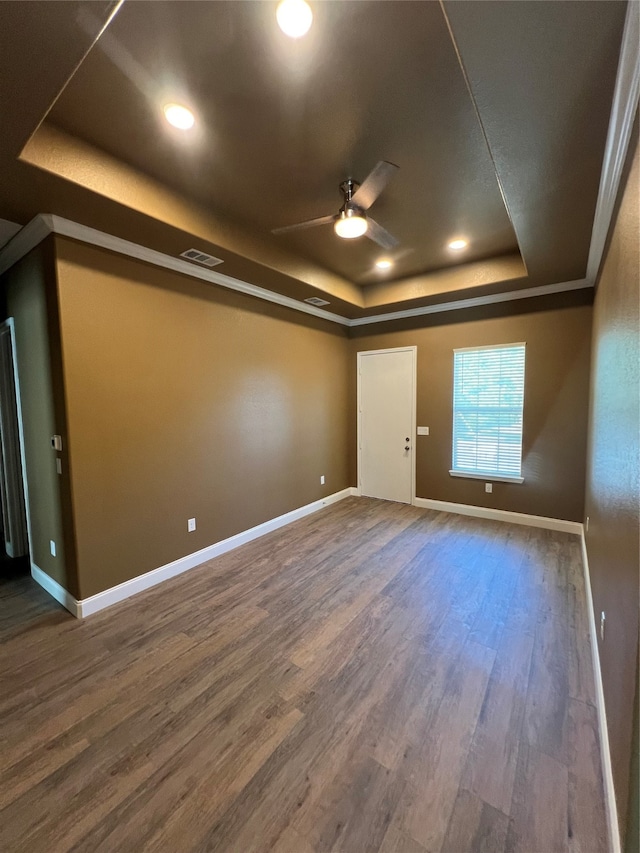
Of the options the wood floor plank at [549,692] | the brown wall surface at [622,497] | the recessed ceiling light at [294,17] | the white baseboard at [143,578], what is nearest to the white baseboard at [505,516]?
the wood floor plank at [549,692]

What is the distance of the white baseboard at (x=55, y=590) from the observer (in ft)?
8.58

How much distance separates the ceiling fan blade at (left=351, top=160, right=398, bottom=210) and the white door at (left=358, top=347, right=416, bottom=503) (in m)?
2.92

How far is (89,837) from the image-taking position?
1.27 metres

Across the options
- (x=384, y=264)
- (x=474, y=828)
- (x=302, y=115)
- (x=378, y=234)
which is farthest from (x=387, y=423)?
(x=474, y=828)

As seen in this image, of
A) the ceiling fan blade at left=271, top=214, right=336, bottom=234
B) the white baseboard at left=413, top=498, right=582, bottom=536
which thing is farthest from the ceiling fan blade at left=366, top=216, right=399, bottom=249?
the white baseboard at left=413, top=498, right=582, bottom=536

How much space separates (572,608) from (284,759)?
2294 millimetres

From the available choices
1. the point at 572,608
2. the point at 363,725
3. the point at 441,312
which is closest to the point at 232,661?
the point at 363,725

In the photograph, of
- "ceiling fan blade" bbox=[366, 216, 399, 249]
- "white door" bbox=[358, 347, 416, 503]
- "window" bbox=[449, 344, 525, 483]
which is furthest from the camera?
"white door" bbox=[358, 347, 416, 503]

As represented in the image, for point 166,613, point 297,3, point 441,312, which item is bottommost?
point 166,613

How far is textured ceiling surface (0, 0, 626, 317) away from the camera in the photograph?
125cm

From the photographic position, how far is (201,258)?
3.04 meters

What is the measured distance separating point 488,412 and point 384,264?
87.3 inches

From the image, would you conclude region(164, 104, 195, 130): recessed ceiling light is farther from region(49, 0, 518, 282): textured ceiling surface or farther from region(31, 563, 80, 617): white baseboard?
region(31, 563, 80, 617): white baseboard

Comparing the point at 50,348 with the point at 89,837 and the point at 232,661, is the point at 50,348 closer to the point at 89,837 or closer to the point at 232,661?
the point at 232,661
